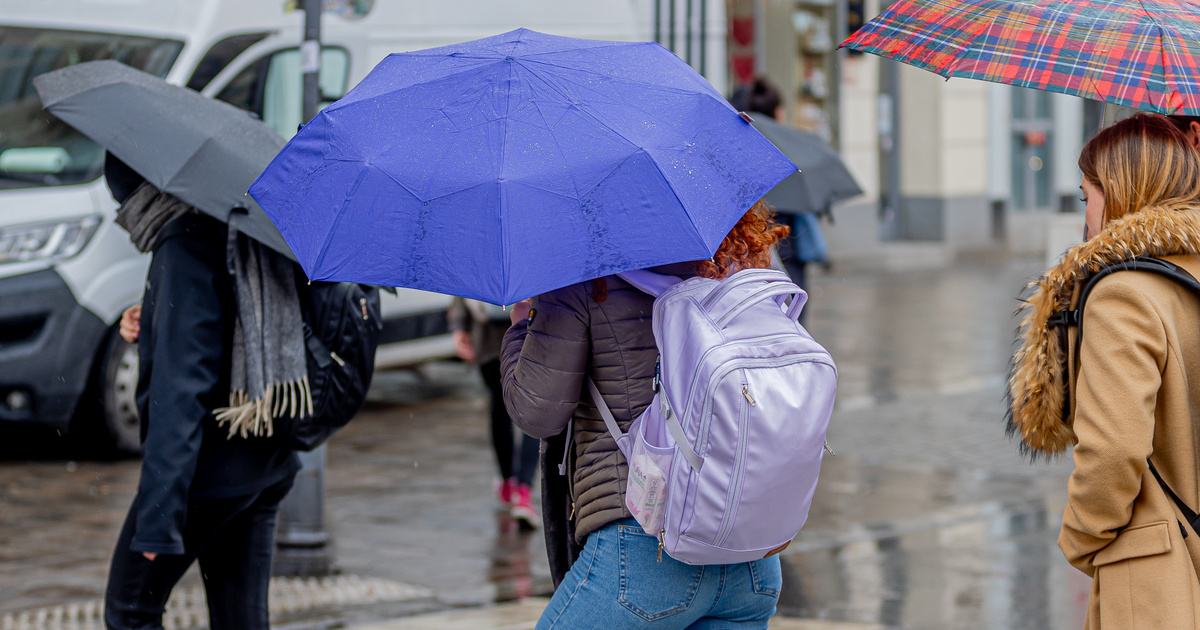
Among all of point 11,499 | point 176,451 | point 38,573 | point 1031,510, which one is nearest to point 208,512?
point 176,451

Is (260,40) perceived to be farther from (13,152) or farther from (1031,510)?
(1031,510)

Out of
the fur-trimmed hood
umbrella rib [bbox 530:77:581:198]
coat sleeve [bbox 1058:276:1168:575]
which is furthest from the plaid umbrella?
umbrella rib [bbox 530:77:581:198]

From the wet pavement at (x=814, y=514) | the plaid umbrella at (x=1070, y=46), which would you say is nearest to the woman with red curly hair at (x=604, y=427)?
the plaid umbrella at (x=1070, y=46)

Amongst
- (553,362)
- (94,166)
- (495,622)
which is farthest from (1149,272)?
(94,166)

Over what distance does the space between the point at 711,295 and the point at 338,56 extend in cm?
671

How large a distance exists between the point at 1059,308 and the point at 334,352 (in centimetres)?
185

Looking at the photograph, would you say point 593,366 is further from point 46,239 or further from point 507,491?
point 46,239

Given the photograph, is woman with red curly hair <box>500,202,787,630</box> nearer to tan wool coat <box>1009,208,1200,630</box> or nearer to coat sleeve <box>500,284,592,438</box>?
coat sleeve <box>500,284,592,438</box>

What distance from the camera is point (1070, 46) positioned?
2.86 metres

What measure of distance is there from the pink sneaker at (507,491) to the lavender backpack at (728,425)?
395 cm

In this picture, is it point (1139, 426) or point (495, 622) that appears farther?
point (495, 622)

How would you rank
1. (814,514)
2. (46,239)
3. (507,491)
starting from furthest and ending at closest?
(46,239) < (814,514) < (507,491)

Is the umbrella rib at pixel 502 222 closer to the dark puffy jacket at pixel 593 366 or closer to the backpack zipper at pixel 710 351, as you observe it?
the dark puffy jacket at pixel 593 366

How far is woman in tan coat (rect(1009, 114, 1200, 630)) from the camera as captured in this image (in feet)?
8.58
